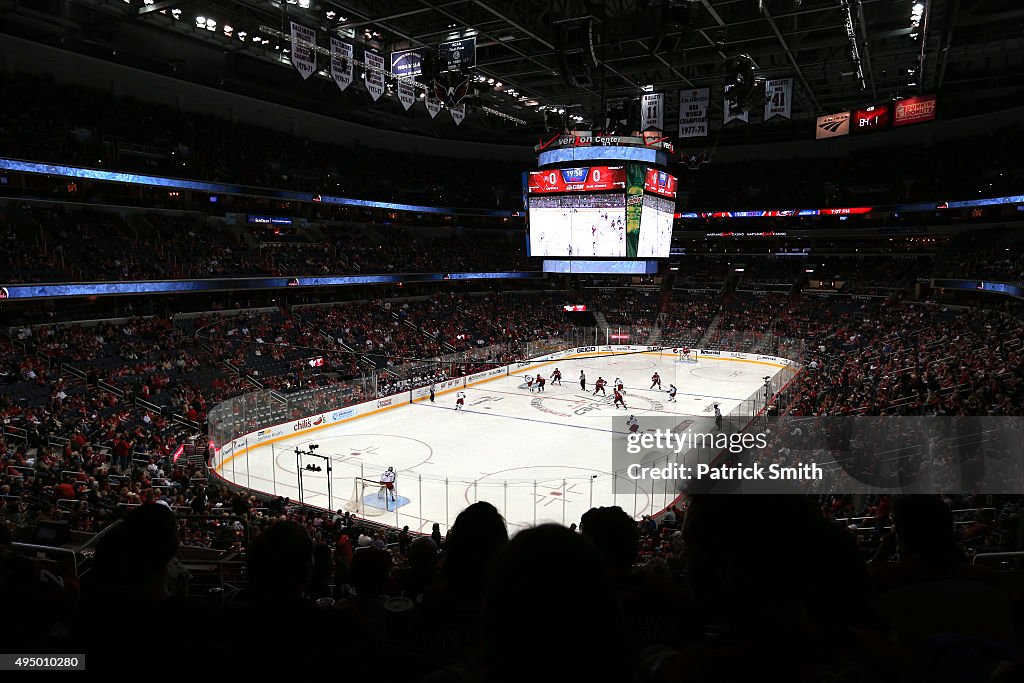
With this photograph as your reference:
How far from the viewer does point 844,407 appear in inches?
690

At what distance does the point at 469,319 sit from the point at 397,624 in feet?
149

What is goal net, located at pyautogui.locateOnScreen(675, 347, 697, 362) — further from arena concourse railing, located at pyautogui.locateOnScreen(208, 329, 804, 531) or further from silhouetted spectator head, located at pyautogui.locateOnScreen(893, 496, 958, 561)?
silhouetted spectator head, located at pyautogui.locateOnScreen(893, 496, 958, 561)

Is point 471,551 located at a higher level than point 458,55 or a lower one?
lower

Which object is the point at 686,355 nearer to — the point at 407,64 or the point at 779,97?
the point at 779,97

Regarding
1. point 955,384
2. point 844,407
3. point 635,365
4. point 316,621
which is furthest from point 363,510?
point 635,365

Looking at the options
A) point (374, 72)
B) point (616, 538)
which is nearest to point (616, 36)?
point (374, 72)

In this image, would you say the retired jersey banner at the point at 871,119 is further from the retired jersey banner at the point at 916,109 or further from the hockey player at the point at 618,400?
the hockey player at the point at 618,400

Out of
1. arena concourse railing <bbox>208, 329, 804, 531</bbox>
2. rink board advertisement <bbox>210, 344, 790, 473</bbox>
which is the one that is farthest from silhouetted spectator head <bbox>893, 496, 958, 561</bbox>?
rink board advertisement <bbox>210, 344, 790, 473</bbox>

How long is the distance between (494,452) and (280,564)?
20538 millimetres

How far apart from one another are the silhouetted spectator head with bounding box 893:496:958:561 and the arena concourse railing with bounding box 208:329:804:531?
11.1 m

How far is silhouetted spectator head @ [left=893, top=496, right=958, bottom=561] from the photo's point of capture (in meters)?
2.64

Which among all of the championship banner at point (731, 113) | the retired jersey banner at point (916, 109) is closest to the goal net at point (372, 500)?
the championship banner at point (731, 113)

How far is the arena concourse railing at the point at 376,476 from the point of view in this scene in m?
16.4

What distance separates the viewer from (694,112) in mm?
25297
